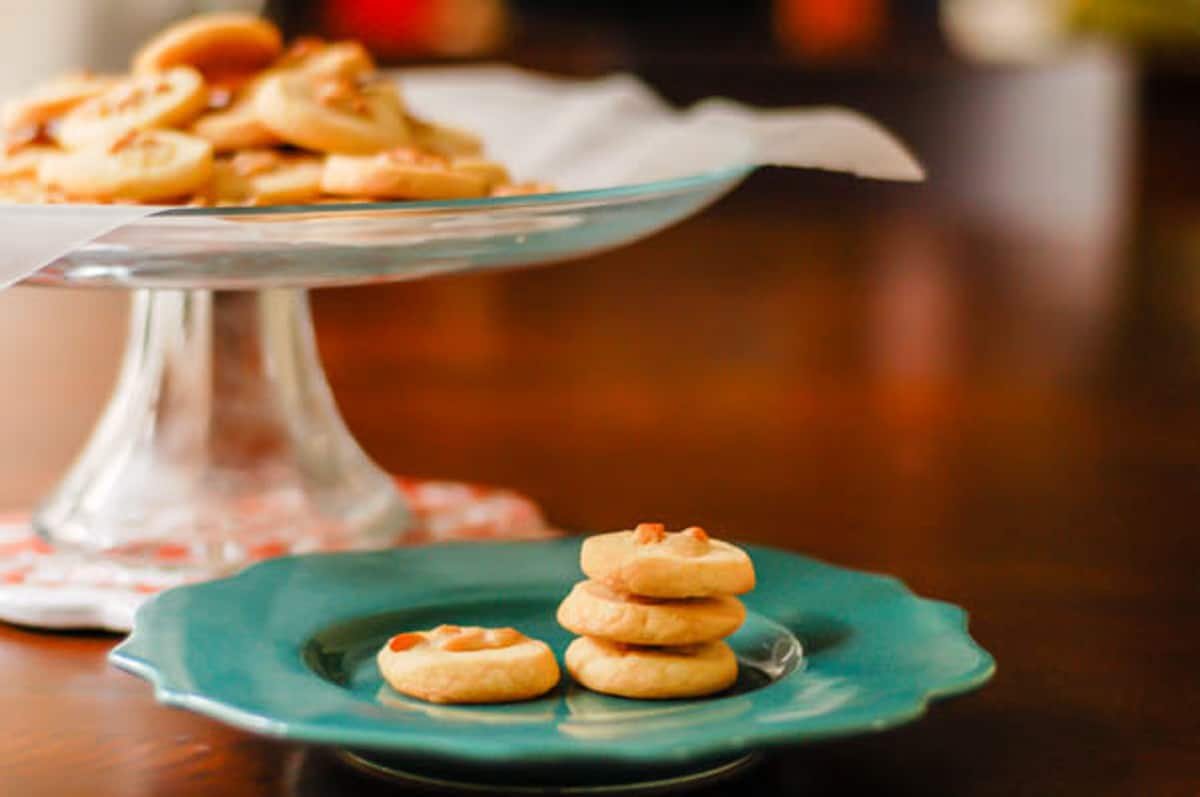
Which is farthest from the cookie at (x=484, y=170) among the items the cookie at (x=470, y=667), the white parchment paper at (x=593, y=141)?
the cookie at (x=470, y=667)

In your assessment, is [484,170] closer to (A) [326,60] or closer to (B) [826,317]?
(A) [326,60]

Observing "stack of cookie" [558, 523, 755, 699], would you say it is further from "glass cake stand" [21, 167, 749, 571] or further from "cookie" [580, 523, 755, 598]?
"glass cake stand" [21, 167, 749, 571]

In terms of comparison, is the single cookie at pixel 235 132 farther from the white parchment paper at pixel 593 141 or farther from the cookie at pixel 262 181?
the white parchment paper at pixel 593 141

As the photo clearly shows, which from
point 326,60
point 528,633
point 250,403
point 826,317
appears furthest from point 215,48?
point 826,317

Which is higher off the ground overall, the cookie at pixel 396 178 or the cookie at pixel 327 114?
the cookie at pixel 327 114

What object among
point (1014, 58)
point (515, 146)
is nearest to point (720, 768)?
point (515, 146)

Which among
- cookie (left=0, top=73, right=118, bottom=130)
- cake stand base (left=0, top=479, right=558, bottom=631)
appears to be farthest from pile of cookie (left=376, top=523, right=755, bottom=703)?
cookie (left=0, top=73, right=118, bottom=130)

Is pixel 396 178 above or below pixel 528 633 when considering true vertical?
above
